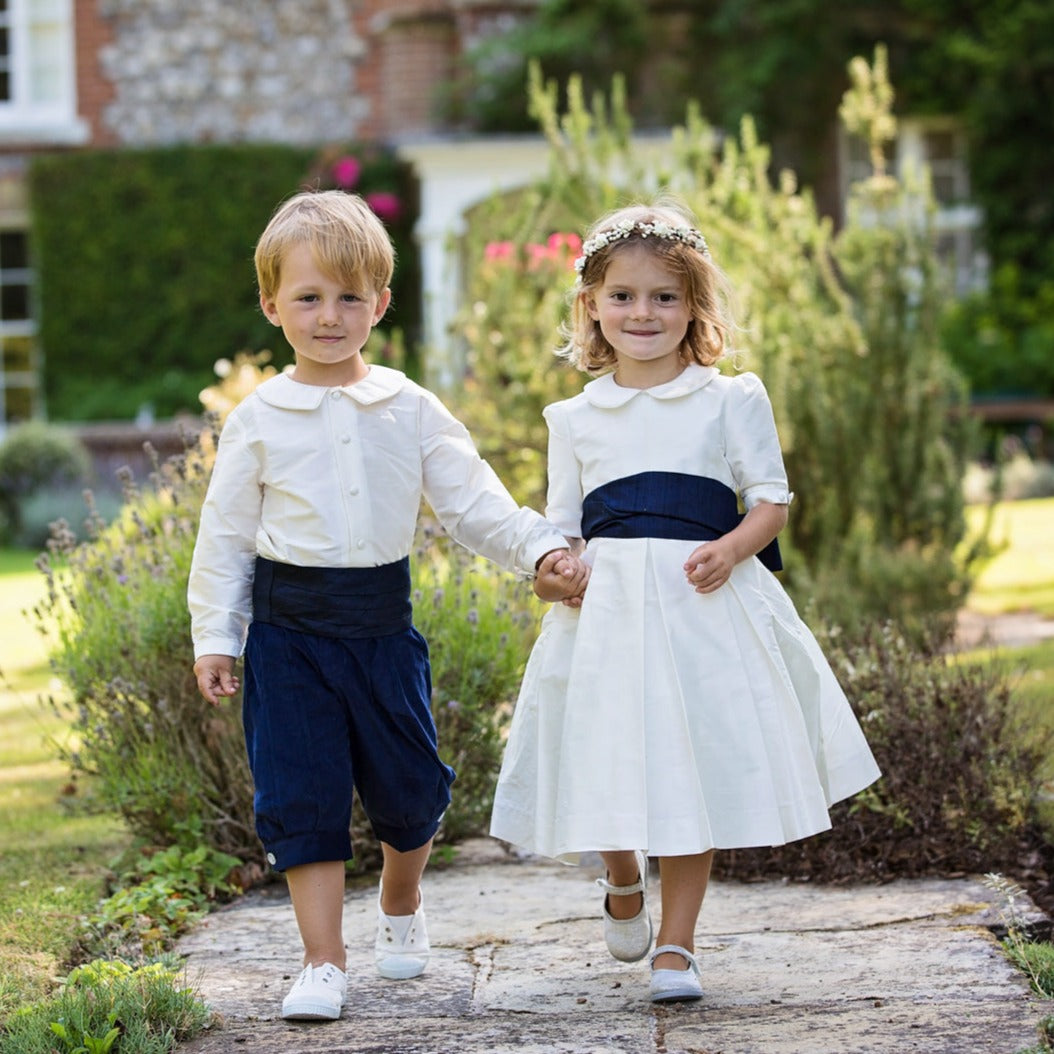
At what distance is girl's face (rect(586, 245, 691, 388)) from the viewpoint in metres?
3.23

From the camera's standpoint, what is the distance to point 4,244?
50.7 ft

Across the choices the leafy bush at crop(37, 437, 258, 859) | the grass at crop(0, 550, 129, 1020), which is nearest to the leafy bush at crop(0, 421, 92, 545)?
the grass at crop(0, 550, 129, 1020)

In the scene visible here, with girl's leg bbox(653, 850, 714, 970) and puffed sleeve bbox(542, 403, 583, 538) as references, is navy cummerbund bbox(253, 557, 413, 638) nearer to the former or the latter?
puffed sleeve bbox(542, 403, 583, 538)

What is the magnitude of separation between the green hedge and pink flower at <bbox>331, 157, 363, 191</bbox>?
18cm

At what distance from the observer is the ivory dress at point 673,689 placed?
3.03 meters

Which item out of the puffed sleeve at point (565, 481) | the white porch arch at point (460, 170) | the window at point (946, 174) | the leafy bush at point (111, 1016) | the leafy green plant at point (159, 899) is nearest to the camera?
the leafy bush at point (111, 1016)

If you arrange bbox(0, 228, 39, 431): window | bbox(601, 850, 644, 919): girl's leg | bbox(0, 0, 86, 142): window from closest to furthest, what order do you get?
bbox(601, 850, 644, 919): girl's leg, bbox(0, 0, 86, 142): window, bbox(0, 228, 39, 431): window

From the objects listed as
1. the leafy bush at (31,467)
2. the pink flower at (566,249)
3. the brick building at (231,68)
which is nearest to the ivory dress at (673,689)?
the pink flower at (566,249)

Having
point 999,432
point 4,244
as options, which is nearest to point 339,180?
point 4,244

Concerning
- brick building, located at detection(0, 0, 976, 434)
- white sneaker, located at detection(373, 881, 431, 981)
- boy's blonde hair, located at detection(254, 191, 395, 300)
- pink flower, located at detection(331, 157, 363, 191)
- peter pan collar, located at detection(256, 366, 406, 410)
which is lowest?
white sneaker, located at detection(373, 881, 431, 981)

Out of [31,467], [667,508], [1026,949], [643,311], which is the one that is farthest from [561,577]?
[31,467]

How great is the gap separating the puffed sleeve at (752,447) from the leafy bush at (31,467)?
35.3 ft

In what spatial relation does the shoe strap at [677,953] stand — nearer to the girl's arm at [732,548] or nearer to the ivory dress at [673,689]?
the ivory dress at [673,689]

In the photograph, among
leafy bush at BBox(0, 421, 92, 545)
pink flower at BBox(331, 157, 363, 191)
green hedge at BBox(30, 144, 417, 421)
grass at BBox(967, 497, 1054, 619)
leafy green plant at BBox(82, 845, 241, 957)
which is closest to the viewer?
leafy green plant at BBox(82, 845, 241, 957)
